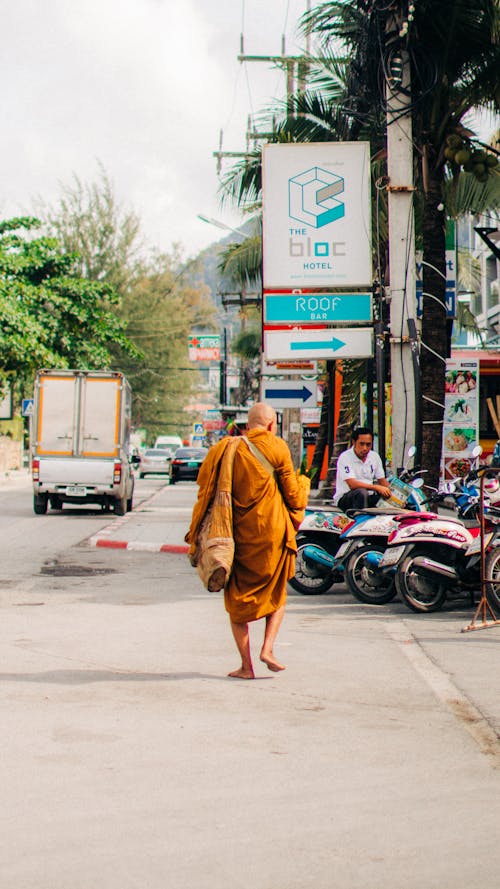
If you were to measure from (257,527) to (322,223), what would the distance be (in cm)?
942

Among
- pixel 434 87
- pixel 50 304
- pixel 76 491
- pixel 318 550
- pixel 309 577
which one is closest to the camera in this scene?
pixel 318 550

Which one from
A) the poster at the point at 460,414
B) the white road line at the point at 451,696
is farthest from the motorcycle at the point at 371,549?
the poster at the point at 460,414

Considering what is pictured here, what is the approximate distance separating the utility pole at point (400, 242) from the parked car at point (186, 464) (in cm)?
3686

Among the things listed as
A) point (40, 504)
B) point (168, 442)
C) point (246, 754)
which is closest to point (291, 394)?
point (40, 504)

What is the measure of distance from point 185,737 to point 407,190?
10.0 metres

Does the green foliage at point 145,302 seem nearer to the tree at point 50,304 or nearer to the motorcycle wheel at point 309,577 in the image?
the tree at point 50,304

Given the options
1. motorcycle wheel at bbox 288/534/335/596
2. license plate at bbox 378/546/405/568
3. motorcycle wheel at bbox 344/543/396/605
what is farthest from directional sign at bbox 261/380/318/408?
license plate at bbox 378/546/405/568

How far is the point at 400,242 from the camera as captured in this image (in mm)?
14898

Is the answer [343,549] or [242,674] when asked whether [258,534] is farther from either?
[343,549]

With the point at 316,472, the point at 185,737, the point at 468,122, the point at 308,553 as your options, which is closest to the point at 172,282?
the point at 316,472

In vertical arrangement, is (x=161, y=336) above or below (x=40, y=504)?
above

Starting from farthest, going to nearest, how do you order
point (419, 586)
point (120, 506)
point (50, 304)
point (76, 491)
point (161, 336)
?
point (161, 336)
point (50, 304)
point (120, 506)
point (76, 491)
point (419, 586)

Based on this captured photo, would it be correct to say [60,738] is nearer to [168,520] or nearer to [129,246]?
[168,520]

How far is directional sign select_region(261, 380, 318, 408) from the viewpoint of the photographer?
27734 mm
